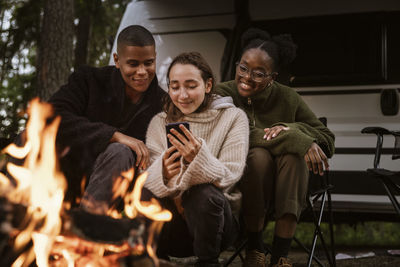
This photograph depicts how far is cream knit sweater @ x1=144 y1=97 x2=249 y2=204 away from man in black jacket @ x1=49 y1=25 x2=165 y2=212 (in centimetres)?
12

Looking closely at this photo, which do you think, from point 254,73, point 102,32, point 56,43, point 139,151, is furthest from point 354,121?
point 102,32

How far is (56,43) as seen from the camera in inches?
229

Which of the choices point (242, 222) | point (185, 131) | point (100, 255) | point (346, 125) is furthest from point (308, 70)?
point (100, 255)

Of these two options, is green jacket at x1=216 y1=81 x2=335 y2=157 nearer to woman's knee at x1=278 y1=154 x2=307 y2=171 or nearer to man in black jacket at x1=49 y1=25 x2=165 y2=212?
woman's knee at x1=278 y1=154 x2=307 y2=171

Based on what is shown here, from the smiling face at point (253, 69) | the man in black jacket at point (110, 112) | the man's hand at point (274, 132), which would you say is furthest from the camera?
the smiling face at point (253, 69)

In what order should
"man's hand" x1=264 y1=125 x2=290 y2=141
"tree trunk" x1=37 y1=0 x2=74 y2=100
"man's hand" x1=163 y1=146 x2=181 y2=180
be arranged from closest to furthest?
"man's hand" x1=163 y1=146 x2=181 y2=180 → "man's hand" x1=264 y1=125 x2=290 y2=141 → "tree trunk" x1=37 y1=0 x2=74 y2=100

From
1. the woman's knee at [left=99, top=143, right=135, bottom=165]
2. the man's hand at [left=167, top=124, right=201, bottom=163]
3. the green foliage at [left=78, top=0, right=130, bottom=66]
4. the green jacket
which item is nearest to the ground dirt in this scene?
the green jacket


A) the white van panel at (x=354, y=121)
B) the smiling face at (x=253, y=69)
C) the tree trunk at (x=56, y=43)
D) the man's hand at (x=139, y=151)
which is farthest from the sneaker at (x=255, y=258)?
the tree trunk at (x=56, y=43)

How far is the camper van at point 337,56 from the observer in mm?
3994

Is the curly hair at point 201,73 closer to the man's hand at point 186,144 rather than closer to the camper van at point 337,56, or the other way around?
the man's hand at point 186,144

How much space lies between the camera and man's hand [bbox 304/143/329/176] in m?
2.67

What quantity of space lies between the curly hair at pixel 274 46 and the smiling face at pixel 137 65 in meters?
0.67

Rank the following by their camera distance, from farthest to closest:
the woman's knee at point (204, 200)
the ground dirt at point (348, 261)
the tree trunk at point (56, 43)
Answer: the tree trunk at point (56, 43) < the ground dirt at point (348, 261) < the woman's knee at point (204, 200)

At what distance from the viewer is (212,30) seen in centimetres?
450
